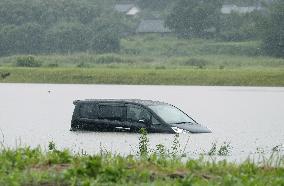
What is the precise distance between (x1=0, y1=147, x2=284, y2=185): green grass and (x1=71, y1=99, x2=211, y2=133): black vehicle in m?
13.9

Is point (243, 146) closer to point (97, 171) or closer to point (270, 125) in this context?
point (270, 125)

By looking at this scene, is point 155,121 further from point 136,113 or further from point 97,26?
point 97,26

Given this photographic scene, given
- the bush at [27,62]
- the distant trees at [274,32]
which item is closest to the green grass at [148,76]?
the bush at [27,62]

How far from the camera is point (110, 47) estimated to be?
140250mm

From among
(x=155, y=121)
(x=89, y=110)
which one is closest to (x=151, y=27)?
(x=89, y=110)

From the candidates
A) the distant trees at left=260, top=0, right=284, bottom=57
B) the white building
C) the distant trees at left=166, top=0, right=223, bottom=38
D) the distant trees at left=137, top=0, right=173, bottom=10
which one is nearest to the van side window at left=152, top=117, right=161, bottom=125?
the distant trees at left=260, top=0, right=284, bottom=57

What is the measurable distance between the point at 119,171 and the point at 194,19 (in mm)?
134030

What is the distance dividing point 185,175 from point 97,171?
5.02ft

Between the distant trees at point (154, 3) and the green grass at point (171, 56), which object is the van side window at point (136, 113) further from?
the distant trees at point (154, 3)

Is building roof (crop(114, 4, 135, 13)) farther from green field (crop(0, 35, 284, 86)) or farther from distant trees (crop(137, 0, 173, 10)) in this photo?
green field (crop(0, 35, 284, 86))

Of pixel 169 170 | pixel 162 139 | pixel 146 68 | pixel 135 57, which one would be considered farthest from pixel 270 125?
pixel 135 57

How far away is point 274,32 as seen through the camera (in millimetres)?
132625

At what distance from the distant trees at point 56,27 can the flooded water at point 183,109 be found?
4082 cm

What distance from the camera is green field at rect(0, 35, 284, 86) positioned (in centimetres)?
9656
